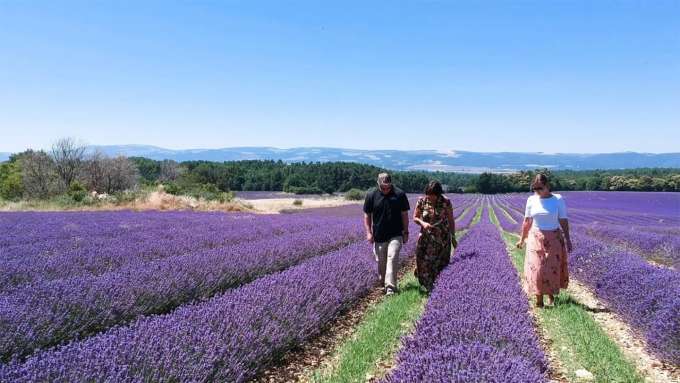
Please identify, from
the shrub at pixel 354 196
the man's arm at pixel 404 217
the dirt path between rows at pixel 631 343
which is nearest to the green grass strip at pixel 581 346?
the dirt path between rows at pixel 631 343

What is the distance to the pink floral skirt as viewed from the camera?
5.29 metres

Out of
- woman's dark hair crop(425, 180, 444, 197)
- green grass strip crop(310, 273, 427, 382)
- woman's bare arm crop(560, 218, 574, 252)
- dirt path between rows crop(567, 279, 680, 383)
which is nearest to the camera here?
green grass strip crop(310, 273, 427, 382)

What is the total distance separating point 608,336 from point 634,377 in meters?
1.38

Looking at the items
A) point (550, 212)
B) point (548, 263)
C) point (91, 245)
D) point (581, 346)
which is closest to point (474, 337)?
point (581, 346)

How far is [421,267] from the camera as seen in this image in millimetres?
5914

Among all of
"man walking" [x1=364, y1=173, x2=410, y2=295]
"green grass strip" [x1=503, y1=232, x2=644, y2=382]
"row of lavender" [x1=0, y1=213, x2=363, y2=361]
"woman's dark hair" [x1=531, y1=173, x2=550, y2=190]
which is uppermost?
"woman's dark hair" [x1=531, y1=173, x2=550, y2=190]

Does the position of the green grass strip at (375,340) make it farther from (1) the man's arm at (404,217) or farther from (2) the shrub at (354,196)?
(2) the shrub at (354,196)

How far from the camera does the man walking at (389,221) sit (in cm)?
584

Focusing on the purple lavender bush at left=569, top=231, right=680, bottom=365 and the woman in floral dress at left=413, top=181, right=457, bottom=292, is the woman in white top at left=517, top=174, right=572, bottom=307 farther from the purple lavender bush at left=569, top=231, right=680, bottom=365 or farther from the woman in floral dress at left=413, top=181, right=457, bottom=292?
the woman in floral dress at left=413, top=181, right=457, bottom=292

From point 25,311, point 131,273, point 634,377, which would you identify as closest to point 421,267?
point 634,377

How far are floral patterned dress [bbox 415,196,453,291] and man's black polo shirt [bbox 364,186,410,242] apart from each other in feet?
0.98

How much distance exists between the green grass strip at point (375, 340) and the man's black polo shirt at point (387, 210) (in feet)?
2.54

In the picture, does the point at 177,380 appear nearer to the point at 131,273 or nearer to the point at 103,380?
the point at 103,380

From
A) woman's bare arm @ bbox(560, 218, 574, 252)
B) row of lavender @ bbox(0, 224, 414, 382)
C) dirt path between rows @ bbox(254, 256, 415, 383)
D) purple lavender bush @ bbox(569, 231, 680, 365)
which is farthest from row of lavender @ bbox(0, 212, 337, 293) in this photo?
purple lavender bush @ bbox(569, 231, 680, 365)
